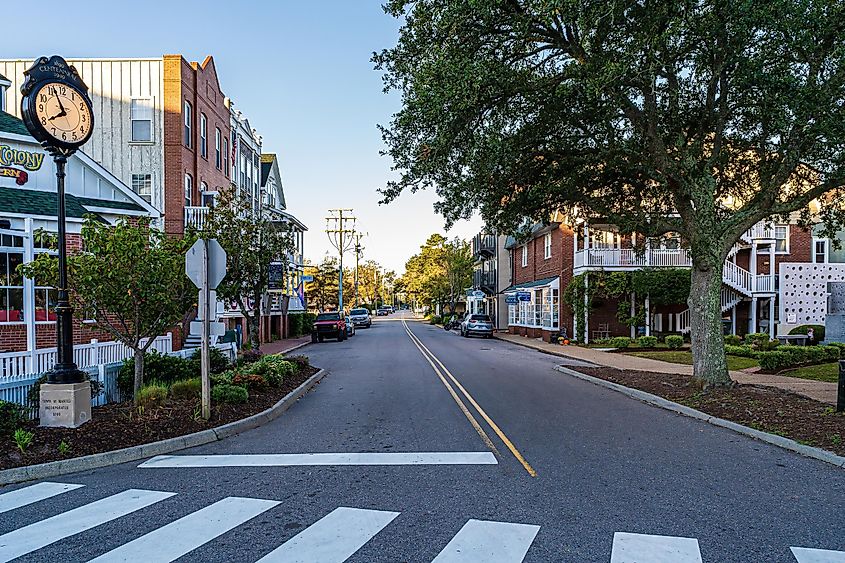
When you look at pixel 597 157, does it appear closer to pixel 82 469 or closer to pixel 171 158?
pixel 82 469

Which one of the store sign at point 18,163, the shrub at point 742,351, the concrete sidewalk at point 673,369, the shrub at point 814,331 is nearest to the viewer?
the concrete sidewalk at point 673,369

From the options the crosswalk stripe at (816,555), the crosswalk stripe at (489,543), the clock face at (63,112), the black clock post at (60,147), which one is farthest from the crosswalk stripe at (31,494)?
the crosswalk stripe at (816,555)

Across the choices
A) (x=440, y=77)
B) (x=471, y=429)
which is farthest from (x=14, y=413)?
(x=440, y=77)

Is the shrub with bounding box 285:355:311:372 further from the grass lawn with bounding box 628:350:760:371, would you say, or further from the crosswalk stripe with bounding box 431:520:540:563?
the grass lawn with bounding box 628:350:760:371

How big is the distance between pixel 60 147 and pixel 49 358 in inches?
181

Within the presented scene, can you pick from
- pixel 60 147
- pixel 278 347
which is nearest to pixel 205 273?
→ pixel 60 147

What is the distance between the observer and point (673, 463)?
7836 millimetres

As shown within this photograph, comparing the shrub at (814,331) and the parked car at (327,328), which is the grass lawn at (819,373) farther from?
the parked car at (327,328)

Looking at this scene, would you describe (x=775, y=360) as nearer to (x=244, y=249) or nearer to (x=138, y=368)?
(x=244, y=249)

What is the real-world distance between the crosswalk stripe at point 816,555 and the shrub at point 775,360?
15.1 m

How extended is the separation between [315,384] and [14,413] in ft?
27.1

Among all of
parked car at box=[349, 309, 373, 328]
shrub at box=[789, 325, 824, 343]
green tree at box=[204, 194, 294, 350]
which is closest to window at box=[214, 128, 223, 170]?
green tree at box=[204, 194, 294, 350]

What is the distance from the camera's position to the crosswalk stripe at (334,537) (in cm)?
486

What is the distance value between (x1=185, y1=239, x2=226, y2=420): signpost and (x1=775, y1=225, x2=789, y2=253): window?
3390 centimetres
